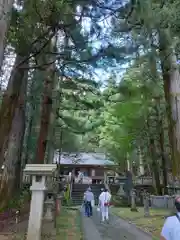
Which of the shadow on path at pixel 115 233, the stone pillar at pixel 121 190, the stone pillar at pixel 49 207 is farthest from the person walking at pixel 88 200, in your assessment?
the stone pillar at pixel 121 190

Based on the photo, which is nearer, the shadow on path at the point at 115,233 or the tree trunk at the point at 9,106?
the shadow on path at the point at 115,233

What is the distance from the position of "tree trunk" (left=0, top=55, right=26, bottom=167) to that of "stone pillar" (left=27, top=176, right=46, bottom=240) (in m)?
2.05

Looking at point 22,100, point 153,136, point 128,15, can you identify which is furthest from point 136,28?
point 153,136

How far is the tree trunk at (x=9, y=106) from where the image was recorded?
346 inches

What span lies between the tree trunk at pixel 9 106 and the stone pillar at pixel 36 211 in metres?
2.05

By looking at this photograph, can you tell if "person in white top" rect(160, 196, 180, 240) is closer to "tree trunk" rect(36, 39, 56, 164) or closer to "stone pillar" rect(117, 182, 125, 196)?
"tree trunk" rect(36, 39, 56, 164)

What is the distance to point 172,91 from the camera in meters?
9.12

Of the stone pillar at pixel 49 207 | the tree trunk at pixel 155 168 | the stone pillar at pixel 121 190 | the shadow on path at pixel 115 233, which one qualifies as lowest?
the shadow on path at pixel 115 233

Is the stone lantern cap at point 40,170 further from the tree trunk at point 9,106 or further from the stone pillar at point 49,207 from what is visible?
the stone pillar at point 49,207

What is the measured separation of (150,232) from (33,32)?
655cm

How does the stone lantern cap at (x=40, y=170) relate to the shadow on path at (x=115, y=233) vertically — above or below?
above

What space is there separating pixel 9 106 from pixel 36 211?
12.1ft

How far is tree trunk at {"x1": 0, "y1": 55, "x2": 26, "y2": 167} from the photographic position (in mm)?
8797

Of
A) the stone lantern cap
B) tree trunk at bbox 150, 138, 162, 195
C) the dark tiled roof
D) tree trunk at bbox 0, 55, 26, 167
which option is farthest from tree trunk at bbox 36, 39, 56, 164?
the dark tiled roof
